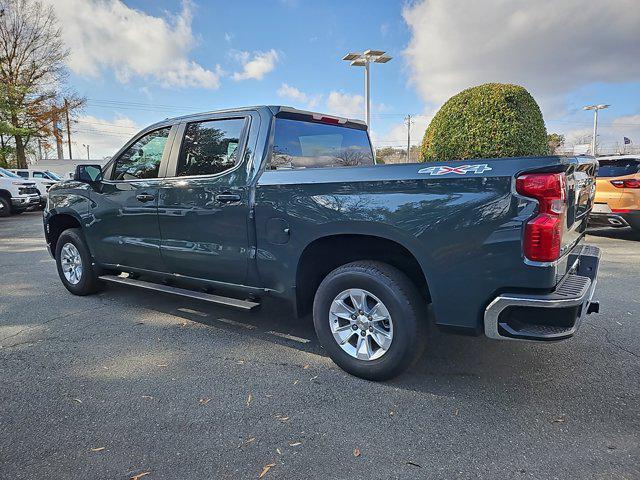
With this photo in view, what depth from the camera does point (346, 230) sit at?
10.0ft

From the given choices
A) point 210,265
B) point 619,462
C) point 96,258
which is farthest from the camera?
point 96,258

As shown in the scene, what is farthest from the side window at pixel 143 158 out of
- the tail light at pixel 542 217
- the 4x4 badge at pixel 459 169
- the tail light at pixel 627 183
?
the tail light at pixel 627 183

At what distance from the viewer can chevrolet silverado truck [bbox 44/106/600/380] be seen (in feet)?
8.28

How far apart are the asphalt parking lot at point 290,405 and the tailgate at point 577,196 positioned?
3.31ft

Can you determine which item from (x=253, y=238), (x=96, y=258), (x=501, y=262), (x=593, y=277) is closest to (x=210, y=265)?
(x=253, y=238)

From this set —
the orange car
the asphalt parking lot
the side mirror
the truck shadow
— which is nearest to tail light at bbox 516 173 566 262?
the asphalt parking lot

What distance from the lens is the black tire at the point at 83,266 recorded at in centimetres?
509

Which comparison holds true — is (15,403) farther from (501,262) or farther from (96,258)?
(501,262)

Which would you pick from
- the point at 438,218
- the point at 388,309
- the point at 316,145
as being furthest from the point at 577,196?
the point at 316,145

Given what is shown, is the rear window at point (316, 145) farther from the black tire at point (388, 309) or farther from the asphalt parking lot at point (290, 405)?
the asphalt parking lot at point (290, 405)

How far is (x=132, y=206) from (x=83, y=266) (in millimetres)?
1298

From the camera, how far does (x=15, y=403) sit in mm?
2893

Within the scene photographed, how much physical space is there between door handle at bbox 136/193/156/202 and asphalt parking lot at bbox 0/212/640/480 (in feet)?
3.96

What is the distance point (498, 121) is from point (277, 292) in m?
7.08
